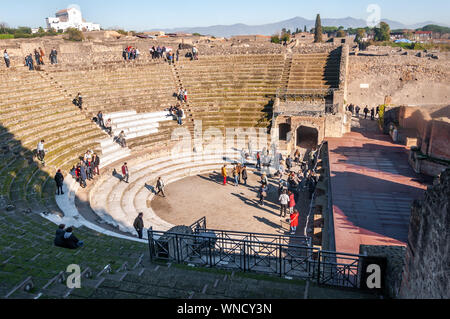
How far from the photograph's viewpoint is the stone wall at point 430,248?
15.3 ft

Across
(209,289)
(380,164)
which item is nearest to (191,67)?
(380,164)

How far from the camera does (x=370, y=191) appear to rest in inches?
535

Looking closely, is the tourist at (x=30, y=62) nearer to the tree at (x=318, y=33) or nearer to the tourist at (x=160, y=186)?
the tourist at (x=160, y=186)

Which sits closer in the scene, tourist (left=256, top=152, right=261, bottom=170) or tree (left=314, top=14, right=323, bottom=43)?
tourist (left=256, top=152, right=261, bottom=170)

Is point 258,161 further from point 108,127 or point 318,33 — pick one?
point 318,33

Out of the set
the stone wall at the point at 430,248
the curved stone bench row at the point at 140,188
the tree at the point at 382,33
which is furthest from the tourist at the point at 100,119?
the tree at the point at 382,33

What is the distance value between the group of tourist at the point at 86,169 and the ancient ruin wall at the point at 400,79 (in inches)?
1017

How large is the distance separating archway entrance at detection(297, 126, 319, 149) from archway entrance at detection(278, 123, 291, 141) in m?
1.16

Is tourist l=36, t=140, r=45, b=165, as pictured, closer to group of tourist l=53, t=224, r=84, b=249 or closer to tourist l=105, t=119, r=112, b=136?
tourist l=105, t=119, r=112, b=136

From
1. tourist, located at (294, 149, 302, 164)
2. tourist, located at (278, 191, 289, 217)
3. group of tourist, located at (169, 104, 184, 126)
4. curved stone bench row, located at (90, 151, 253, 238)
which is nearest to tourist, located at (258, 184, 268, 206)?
tourist, located at (278, 191, 289, 217)

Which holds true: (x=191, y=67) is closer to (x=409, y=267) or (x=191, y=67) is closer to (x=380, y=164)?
(x=380, y=164)

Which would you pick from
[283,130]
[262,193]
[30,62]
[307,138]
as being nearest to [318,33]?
[307,138]

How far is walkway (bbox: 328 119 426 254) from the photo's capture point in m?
10.4

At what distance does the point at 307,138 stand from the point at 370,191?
11496mm
